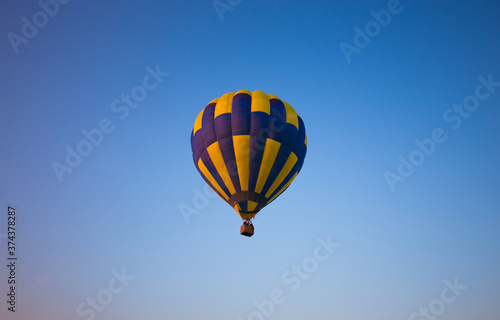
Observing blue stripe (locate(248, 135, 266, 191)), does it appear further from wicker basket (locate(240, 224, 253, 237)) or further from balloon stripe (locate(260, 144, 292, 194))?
wicker basket (locate(240, 224, 253, 237))

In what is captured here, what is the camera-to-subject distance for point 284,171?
21016 mm

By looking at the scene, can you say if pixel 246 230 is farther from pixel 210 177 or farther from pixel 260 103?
pixel 260 103

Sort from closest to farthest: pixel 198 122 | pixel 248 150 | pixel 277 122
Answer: pixel 248 150 → pixel 277 122 → pixel 198 122

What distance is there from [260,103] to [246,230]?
752cm

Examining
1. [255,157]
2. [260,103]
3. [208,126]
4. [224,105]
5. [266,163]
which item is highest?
[224,105]

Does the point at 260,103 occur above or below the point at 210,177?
above

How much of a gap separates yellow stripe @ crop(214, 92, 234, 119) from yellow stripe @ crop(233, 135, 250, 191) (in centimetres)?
218

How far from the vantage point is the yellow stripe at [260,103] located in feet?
69.3

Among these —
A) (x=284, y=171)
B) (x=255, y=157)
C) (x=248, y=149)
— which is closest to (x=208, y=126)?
(x=248, y=149)

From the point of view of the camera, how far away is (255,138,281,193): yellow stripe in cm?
2019

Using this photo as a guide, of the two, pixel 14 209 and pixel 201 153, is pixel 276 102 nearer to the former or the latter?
pixel 201 153

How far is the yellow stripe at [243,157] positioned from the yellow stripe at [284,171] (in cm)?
164

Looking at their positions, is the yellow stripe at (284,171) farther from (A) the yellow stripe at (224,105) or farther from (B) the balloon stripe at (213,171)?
(A) the yellow stripe at (224,105)

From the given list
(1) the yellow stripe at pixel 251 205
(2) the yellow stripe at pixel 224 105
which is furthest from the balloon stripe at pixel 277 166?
(2) the yellow stripe at pixel 224 105
